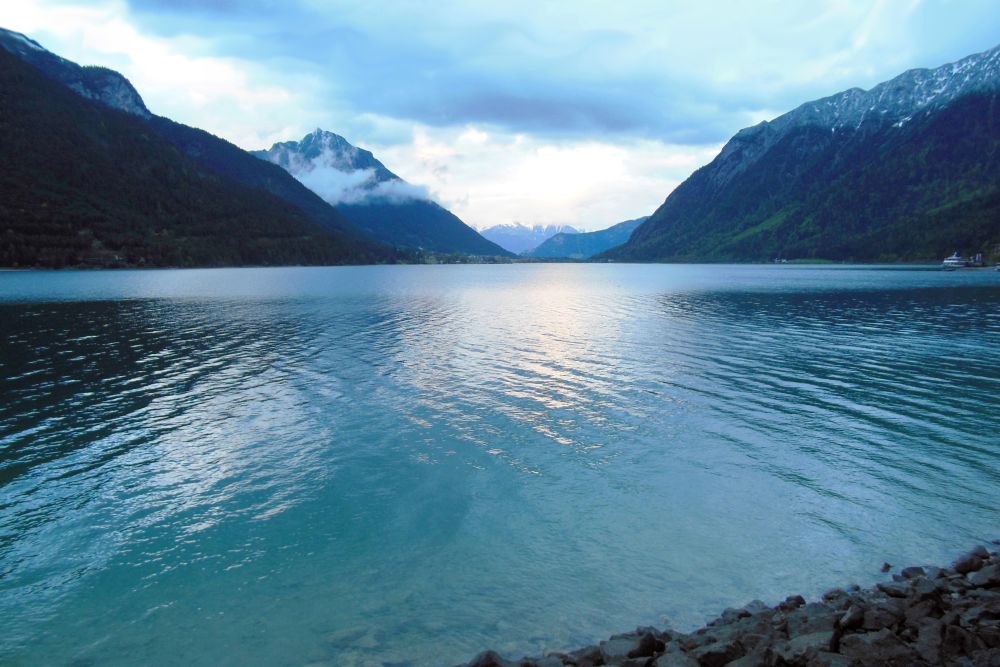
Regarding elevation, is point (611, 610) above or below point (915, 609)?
below

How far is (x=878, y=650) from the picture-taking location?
1059 cm

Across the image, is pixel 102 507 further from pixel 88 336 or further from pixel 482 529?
pixel 88 336

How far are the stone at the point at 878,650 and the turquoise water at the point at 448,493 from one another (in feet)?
12.6

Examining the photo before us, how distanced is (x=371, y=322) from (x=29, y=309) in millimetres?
53023

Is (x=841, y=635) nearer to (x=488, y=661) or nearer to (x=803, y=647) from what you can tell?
(x=803, y=647)

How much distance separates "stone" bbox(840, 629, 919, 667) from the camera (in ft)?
33.5

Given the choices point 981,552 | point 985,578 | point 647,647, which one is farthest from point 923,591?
point 647,647

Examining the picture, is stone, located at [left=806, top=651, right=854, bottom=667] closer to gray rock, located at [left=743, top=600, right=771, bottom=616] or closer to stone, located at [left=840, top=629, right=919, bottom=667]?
stone, located at [left=840, top=629, right=919, bottom=667]

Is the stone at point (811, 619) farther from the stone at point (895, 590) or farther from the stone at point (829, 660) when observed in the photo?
the stone at point (895, 590)

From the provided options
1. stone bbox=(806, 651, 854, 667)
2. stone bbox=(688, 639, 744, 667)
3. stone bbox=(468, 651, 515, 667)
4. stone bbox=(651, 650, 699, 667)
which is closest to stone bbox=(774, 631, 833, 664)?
stone bbox=(806, 651, 854, 667)

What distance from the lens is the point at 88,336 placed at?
58.5 m

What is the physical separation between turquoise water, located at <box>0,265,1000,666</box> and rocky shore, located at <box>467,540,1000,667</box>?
4.22 feet

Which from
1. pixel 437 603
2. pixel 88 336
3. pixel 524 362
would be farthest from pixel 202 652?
pixel 88 336

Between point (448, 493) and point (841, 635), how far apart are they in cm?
1351
